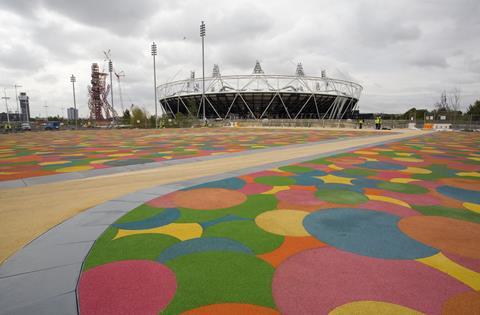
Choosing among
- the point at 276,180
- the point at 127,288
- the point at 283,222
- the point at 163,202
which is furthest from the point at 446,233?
the point at 163,202

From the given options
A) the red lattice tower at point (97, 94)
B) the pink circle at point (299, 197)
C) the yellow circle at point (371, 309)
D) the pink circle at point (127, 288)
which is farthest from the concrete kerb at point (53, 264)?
the red lattice tower at point (97, 94)

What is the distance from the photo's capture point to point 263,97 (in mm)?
69500

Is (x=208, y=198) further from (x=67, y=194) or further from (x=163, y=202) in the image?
(x=67, y=194)

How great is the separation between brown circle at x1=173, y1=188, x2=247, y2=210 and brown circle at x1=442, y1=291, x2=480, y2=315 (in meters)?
2.99

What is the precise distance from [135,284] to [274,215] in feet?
7.28

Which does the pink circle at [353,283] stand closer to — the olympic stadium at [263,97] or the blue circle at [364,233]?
the blue circle at [364,233]

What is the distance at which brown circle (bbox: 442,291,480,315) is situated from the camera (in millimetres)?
2020

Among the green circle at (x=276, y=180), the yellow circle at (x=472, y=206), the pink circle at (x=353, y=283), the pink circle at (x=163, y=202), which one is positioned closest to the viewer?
the pink circle at (x=353, y=283)

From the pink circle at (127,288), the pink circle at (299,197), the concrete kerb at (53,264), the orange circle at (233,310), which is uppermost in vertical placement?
the pink circle at (299,197)

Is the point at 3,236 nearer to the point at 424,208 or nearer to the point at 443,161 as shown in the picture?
the point at 424,208

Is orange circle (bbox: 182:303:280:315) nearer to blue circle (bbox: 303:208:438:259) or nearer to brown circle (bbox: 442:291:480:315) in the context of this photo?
brown circle (bbox: 442:291:480:315)

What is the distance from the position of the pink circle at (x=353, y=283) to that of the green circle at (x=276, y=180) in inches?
125

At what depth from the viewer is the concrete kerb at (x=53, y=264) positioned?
213 centimetres

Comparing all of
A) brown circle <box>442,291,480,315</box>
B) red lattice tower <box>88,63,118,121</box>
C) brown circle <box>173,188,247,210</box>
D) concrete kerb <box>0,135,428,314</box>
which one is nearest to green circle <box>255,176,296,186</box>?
brown circle <box>173,188,247,210</box>
